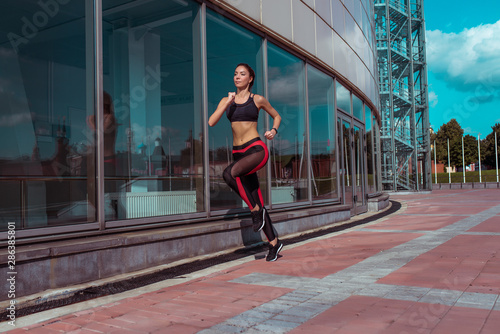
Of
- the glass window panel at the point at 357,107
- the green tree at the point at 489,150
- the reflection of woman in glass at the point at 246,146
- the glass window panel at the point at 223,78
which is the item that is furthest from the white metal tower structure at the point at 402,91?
the green tree at the point at 489,150

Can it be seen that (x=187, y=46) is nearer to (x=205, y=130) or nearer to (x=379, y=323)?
(x=205, y=130)

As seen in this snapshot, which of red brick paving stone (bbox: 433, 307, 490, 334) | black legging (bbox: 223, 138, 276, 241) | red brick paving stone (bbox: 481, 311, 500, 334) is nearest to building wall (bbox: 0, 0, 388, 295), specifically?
black legging (bbox: 223, 138, 276, 241)

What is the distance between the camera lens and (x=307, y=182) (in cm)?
1033

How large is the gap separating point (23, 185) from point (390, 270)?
4.05 metres

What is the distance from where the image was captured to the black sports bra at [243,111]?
5.20m

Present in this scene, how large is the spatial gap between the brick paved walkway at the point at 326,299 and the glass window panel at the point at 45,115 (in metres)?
1.64

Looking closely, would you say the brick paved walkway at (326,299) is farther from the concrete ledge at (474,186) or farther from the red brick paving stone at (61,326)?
the concrete ledge at (474,186)

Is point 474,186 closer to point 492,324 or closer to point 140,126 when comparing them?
point 140,126

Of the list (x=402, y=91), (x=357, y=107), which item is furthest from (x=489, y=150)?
(x=357, y=107)

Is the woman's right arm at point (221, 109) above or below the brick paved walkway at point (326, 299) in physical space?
above

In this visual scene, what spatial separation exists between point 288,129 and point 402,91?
30141 millimetres

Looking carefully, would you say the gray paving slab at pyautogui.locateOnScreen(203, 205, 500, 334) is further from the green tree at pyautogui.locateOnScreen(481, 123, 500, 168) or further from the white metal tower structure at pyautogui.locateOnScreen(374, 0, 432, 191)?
the green tree at pyautogui.locateOnScreen(481, 123, 500, 168)

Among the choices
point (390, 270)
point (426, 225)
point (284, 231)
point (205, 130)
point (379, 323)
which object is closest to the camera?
point (379, 323)

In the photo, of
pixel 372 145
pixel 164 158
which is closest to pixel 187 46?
pixel 164 158
